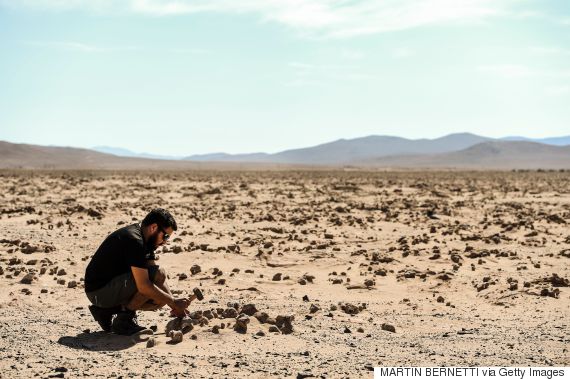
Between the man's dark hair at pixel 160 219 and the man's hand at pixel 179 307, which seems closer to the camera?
the man's dark hair at pixel 160 219

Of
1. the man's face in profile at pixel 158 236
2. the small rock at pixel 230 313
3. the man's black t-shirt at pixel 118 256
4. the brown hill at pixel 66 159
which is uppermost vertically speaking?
the brown hill at pixel 66 159

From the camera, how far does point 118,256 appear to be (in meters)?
6.99

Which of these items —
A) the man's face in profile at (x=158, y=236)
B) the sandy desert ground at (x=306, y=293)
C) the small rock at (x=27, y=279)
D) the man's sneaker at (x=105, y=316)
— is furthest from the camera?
the small rock at (x=27, y=279)

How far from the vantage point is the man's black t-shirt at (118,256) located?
676 cm

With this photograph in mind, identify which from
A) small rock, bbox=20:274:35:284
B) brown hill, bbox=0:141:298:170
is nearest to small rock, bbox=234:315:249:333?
small rock, bbox=20:274:35:284

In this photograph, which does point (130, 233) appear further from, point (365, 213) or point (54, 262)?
point (365, 213)

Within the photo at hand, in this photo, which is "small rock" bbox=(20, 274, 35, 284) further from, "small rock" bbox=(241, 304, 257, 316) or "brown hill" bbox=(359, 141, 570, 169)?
"brown hill" bbox=(359, 141, 570, 169)

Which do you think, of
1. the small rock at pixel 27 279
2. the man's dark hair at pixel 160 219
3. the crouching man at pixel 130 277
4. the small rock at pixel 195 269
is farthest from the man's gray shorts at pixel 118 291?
the small rock at pixel 195 269

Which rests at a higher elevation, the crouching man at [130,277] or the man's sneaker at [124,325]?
the crouching man at [130,277]

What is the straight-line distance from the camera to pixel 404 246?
1311cm

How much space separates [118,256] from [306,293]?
3196 mm

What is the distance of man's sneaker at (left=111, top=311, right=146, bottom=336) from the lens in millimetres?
6898

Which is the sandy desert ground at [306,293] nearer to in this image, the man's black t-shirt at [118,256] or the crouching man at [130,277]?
the crouching man at [130,277]

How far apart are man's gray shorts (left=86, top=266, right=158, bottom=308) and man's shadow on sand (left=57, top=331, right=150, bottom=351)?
310mm
